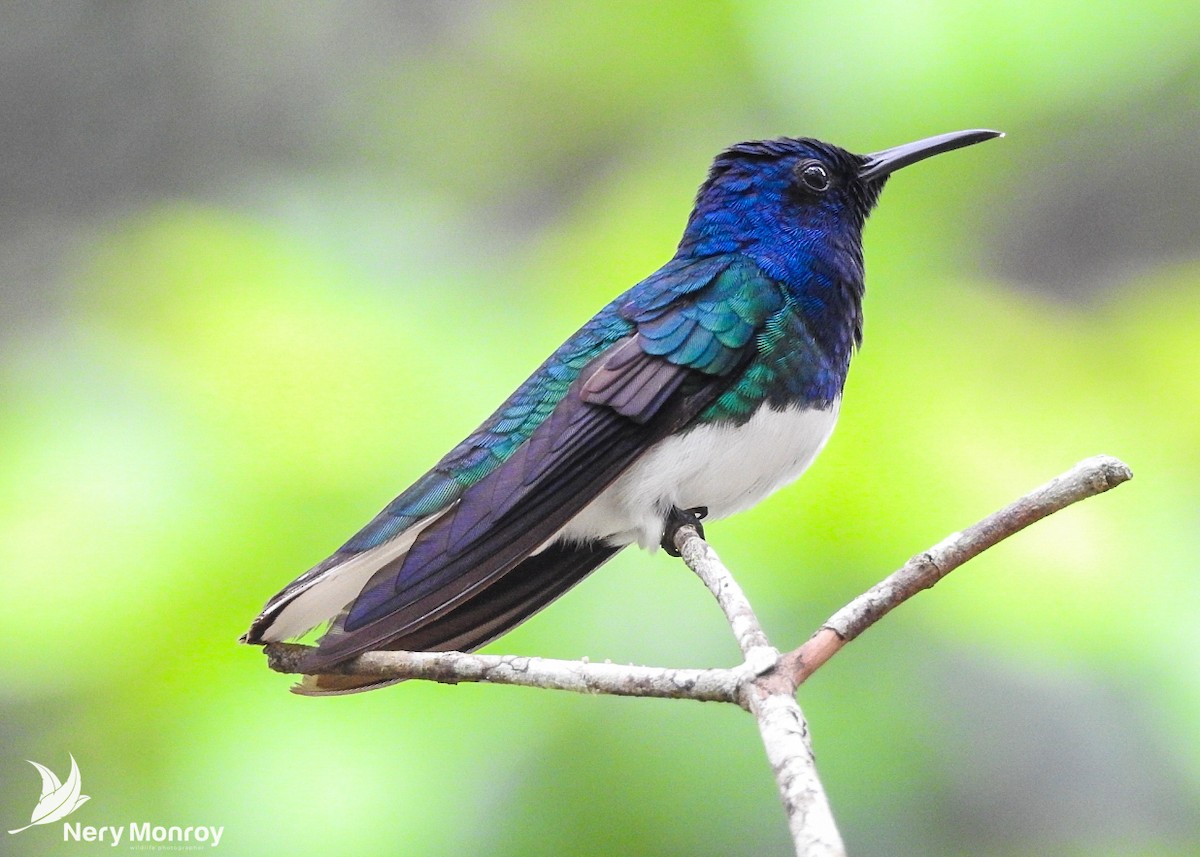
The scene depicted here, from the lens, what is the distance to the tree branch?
1062 millimetres

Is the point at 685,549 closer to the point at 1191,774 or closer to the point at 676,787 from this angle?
the point at 676,787

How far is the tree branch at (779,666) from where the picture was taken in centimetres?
106

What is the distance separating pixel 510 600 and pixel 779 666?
85 cm

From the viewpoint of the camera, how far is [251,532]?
2.32 metres

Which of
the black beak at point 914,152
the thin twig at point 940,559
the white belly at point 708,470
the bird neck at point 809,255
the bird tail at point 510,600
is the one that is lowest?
the thin twig at point 940,559

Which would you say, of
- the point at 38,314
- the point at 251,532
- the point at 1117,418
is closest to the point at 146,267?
the point at 38,314

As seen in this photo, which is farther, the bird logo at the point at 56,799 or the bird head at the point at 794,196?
the bird logo at the point at 56,799

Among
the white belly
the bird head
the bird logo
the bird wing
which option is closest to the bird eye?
the bird head

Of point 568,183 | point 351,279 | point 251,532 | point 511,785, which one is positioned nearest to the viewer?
point 511,785

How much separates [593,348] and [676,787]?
0.82 meters

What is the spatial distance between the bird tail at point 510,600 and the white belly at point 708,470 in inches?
1.9

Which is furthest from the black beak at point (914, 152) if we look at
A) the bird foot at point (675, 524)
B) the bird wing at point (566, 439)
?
the bird foot at point (675, 524)

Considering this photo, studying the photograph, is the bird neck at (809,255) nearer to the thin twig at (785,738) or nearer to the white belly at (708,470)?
the white belly at (708,470)

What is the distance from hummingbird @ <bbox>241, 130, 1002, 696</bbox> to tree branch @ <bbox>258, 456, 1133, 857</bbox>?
7.7 inches
